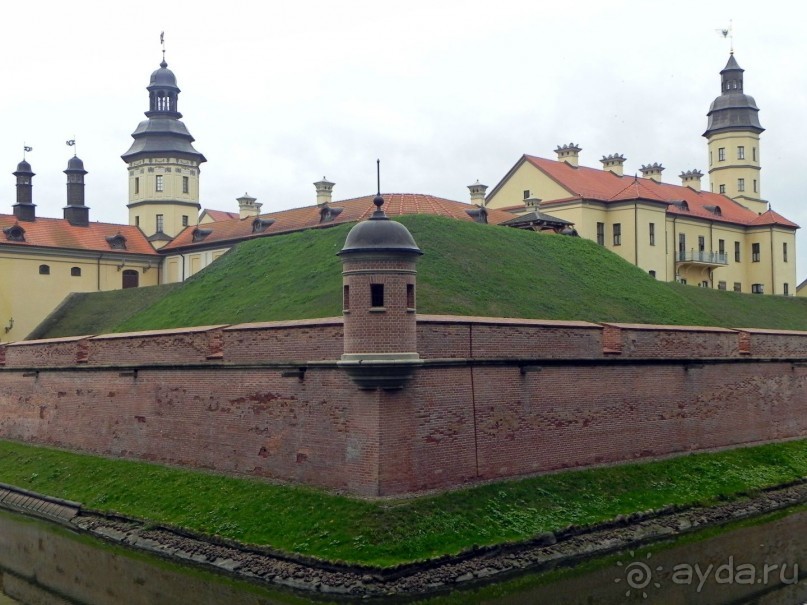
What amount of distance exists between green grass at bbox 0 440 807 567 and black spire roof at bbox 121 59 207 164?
1093 inches

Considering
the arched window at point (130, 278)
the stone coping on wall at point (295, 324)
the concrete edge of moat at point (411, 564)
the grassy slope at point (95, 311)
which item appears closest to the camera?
the concrete edge of moat at point (411, 564)

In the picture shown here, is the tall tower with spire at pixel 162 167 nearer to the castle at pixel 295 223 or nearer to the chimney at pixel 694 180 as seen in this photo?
the castle at pixel 295 223

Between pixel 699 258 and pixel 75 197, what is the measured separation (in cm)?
3055

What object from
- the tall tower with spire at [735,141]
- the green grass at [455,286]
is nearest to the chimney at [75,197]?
the green grass at [455,286]

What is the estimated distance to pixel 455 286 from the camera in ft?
90.1

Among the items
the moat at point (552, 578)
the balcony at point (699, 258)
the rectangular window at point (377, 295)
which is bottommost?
the moat at point (552, 578)

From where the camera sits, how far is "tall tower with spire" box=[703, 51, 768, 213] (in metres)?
59.0

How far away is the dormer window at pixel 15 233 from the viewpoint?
43188 millimetres

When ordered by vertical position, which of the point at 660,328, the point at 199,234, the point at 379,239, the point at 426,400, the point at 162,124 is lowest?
the point at 426,400

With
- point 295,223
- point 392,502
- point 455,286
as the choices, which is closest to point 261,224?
point 295,223

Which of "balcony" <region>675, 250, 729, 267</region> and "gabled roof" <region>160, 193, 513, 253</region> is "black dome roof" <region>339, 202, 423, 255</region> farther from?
"balcony" <region>675, 250, 729, 267</region>

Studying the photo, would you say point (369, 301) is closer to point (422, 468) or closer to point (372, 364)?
point (372, 364)

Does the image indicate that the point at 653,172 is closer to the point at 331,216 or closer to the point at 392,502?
the point at 331,216

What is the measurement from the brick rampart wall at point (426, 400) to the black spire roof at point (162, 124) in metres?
24.6
